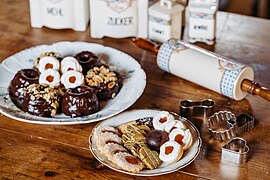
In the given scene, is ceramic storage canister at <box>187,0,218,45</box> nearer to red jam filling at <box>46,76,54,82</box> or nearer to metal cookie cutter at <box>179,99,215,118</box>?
metal cookie cutter at <box>179,99,215,118</box>

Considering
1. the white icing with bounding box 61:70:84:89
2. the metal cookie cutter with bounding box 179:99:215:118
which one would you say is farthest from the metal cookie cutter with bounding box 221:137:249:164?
the white icing with bounding box 61:70:84:89

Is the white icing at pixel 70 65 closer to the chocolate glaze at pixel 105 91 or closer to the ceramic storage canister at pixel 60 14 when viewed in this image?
the chocolate glaze at pixel 105 91

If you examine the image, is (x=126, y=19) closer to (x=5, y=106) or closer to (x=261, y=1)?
(x=5, y=106)

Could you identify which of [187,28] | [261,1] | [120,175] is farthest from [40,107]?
[261,1]

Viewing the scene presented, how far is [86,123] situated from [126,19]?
395mm

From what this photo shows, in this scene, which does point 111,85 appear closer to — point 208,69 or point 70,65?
point 70,65

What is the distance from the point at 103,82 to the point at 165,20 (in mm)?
295

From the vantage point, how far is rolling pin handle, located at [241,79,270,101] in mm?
1159

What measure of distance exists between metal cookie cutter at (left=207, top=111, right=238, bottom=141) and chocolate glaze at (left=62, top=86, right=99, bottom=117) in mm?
233

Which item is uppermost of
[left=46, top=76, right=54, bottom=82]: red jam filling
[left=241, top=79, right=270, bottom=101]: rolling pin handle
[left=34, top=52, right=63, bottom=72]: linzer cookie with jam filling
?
[left=34, top=52, right=63, bottom=72]: linzer cookie with jam filling

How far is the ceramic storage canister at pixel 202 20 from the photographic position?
1.36 meters

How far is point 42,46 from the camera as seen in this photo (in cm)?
133

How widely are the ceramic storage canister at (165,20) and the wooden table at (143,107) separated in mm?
60

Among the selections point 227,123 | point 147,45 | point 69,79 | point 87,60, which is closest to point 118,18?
point 147,45
